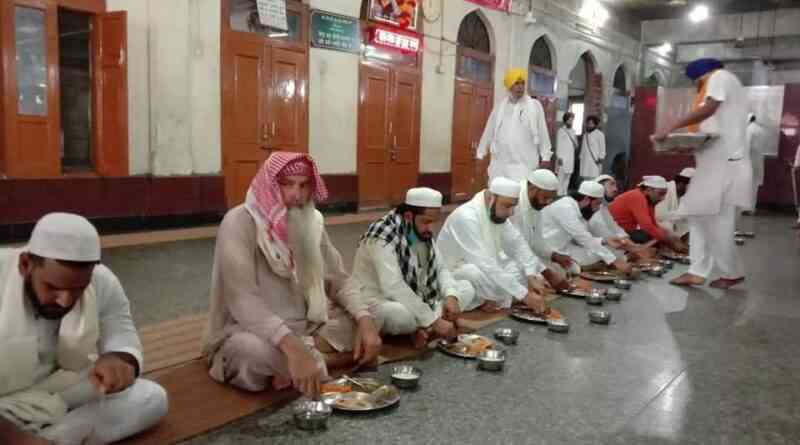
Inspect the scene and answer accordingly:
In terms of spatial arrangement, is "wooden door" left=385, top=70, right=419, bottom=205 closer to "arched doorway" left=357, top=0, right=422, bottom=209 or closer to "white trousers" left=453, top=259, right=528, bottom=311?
"arched doorway" left=357, top=0, right=422, bottom=209

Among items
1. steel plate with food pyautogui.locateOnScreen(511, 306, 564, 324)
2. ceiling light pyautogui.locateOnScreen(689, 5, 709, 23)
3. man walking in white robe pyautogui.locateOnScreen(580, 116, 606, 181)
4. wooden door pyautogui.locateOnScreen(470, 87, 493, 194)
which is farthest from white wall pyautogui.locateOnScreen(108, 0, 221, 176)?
ceiling light pyautogui.locateOnScreen(689, 5, 709, 23)

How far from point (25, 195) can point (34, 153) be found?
1.17ft

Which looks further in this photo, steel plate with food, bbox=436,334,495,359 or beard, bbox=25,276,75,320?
steel plate with food, bbox=436,334,495,359

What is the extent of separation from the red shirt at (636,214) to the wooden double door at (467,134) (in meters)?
4.36

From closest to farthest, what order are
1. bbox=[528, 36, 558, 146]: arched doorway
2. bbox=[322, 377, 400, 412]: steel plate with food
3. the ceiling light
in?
bbox=[322, 377, 400, 412]: steel plate with food
bbox=[528, 36, 558, 146]: arched doorway
the ceiling light

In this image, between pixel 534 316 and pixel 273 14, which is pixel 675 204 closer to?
pixel 534 316

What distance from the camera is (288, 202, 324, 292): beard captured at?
8.42 ft

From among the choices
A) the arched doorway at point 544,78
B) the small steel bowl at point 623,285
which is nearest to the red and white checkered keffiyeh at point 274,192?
the small steel bowl at point 623,285

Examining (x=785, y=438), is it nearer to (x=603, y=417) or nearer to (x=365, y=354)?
(x=603, y=417)

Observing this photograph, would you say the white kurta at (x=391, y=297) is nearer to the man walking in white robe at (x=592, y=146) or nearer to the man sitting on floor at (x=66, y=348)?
the man sitting on floor at (x=66, y=348)

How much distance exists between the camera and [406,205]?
318cm

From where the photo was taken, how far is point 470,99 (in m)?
10.8

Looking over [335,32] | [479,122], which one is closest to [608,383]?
[335,32]

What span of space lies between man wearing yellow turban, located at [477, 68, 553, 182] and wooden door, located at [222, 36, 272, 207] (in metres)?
2.49
